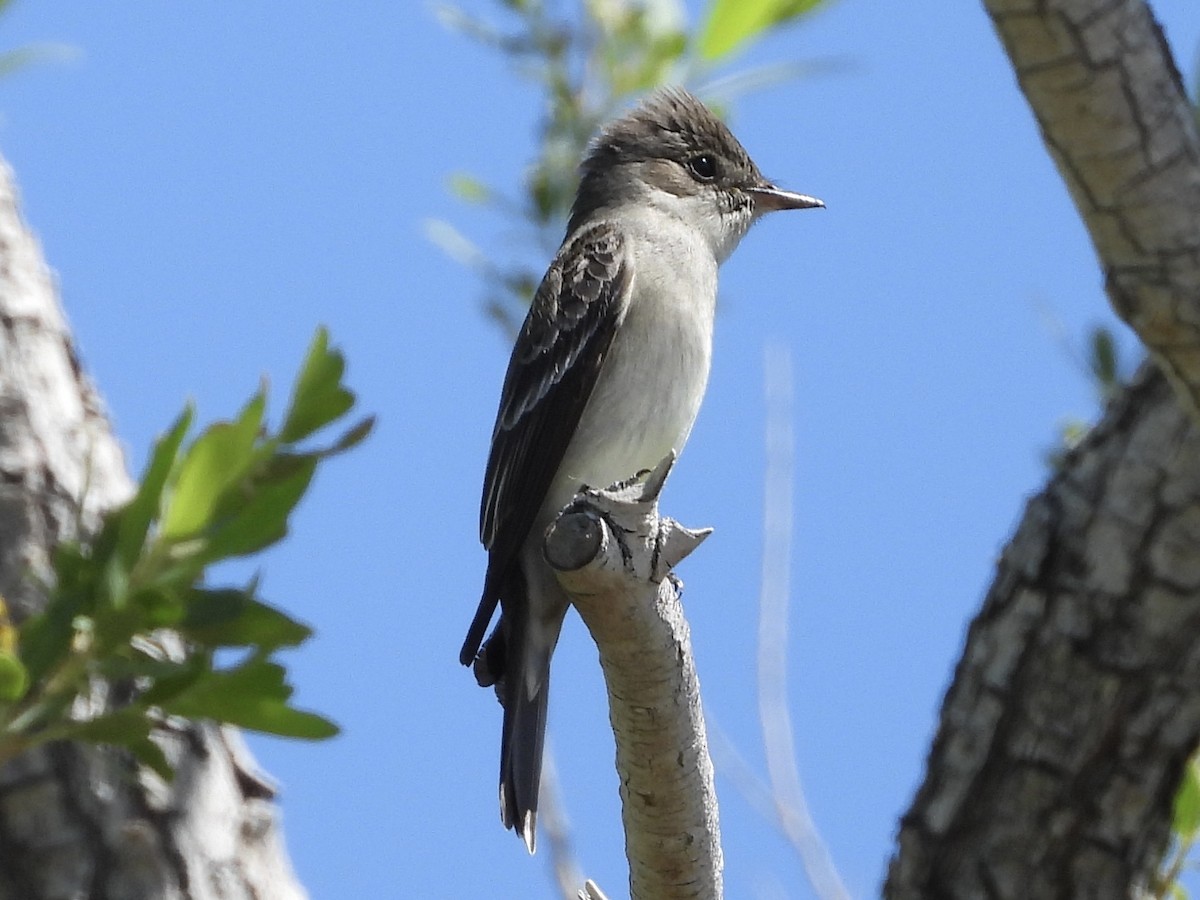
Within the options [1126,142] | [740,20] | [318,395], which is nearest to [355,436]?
[318,395]

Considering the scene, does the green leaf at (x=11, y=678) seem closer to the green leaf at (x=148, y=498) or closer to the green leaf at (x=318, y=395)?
the green leaf at (x=148, y=498)

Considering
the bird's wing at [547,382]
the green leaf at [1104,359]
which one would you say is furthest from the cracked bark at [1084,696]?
the bird's wing at [547,382]

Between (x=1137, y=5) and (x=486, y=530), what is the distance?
1.97m

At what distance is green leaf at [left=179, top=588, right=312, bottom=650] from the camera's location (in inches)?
99.9

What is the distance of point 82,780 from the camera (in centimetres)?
284

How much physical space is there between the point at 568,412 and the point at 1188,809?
1.74 m

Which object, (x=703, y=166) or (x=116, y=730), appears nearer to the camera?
(x=116, y=730)

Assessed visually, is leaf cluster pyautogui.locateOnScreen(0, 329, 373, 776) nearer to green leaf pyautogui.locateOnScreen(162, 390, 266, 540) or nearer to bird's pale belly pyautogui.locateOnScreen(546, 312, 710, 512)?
green leaf pyautogui.locateOnScreen(162, 390, 266, 540)

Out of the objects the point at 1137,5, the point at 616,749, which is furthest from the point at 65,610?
the point at 1137,5

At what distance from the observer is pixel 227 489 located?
252 centimetres

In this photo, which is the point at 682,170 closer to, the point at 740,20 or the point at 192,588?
the point at 740,20

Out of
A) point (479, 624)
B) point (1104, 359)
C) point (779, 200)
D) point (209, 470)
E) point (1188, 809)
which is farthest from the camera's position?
point (779, 200)

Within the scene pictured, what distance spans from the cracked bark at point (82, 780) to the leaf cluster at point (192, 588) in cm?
13

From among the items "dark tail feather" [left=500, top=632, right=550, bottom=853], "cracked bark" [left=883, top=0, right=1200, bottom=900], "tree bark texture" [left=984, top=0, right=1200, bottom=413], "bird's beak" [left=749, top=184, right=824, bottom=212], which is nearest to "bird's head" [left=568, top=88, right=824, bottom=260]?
"bird's beak" [left=749, top=184, right=824, bottom=212]
